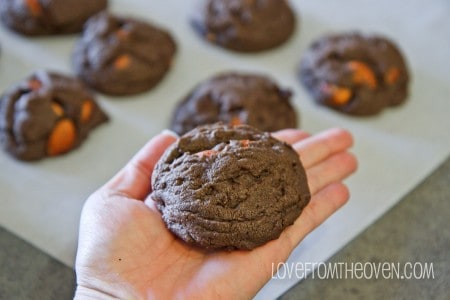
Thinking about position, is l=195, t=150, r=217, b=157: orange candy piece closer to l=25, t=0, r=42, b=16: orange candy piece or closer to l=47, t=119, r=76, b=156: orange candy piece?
l=47, t=119, r=76, b=156: orange candy piece

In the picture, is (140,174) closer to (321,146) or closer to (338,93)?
(321,146)

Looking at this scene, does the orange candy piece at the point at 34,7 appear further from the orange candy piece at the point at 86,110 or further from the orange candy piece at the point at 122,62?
the orange candy piece at the point at 86,110

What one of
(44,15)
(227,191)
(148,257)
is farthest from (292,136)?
(44,15)

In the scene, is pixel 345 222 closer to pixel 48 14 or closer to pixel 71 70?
pixel 71 70

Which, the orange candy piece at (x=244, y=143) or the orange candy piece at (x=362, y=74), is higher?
the orange candy piece at (x=244, y=143)

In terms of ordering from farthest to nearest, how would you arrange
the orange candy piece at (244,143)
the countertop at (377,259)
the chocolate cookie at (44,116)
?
the chocolate cookie at (44,116), the countertop at (377,259), the orange candy piece at (244,143)

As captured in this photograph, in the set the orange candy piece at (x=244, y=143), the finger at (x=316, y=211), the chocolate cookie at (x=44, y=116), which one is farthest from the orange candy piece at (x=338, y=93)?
the chocolate cookie at (x=44, y=116)
